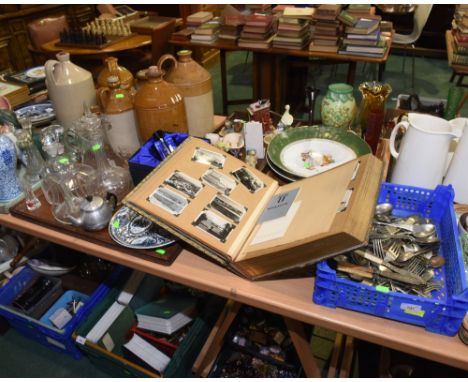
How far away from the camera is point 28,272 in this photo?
1605mm

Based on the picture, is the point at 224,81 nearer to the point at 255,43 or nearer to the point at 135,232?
the point at 255,43

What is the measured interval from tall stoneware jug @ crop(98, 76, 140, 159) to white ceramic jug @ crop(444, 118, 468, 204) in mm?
956

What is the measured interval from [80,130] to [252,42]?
80.9 inches

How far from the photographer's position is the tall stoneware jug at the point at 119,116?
1.19 m

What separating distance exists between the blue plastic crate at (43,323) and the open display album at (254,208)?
812 millimetres

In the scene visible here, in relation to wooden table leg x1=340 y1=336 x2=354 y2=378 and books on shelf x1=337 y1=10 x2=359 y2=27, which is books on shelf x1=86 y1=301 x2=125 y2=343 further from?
books on shelf x1=337 y1=10 x2=359 y2=27

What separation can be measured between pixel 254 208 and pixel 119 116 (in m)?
0.57

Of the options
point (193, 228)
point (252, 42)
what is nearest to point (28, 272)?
point (193, 228)

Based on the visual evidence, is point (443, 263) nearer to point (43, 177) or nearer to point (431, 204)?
point (431, 204)

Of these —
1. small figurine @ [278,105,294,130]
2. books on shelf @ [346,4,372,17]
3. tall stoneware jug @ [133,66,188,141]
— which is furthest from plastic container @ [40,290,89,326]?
books on shelf @ [346,4,372,17]

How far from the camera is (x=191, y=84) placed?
122cm

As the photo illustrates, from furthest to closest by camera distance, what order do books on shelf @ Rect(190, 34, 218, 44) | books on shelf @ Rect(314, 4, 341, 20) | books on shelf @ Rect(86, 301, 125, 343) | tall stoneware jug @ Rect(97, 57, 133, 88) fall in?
books on shelf @ Rect(190, 34, 218, 44) < books on shelf @ Rect(314, 4, 341, 20) < books on shelf @ Rect(86, 301, 125, 343) < tall stoneware jug @ Rect(97, 57, 133, 88)

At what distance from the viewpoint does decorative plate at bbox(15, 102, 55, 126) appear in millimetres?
1493

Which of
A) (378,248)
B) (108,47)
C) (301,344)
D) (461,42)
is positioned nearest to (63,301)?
(301,344)
